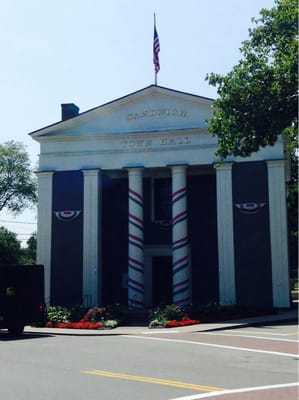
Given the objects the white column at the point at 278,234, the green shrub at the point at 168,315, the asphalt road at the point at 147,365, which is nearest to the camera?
the asphalt road at the point at 147,365

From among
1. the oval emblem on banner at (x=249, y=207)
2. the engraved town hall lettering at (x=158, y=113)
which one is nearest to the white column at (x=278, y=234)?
the oval emblem on banner at (x=249, y=207)

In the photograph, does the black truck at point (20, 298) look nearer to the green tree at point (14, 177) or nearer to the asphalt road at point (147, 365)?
the asphalt road at point (147, 365)

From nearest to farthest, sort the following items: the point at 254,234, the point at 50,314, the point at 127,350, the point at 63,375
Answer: the point at 63,375 < the point at 127,350 < the point at 50,314 < the point at 254,234

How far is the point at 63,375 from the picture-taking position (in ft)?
36.8

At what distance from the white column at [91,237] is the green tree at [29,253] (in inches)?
1012

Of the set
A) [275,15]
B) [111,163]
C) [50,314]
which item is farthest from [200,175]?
[275,15]

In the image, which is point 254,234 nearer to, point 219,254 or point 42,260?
point 219,254

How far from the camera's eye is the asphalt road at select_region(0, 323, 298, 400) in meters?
9.64

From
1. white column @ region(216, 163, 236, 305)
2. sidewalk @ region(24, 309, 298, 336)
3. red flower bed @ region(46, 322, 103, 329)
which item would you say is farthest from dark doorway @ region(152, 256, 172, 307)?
red flower bed @ region(46, 322, 103, 329)

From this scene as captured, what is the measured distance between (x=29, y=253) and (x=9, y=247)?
7469 mm

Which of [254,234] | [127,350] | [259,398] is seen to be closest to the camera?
[259,398]

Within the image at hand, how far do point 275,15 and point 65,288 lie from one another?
1811cm

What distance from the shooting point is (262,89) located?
781 inches

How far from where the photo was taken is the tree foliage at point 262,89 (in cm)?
1936
